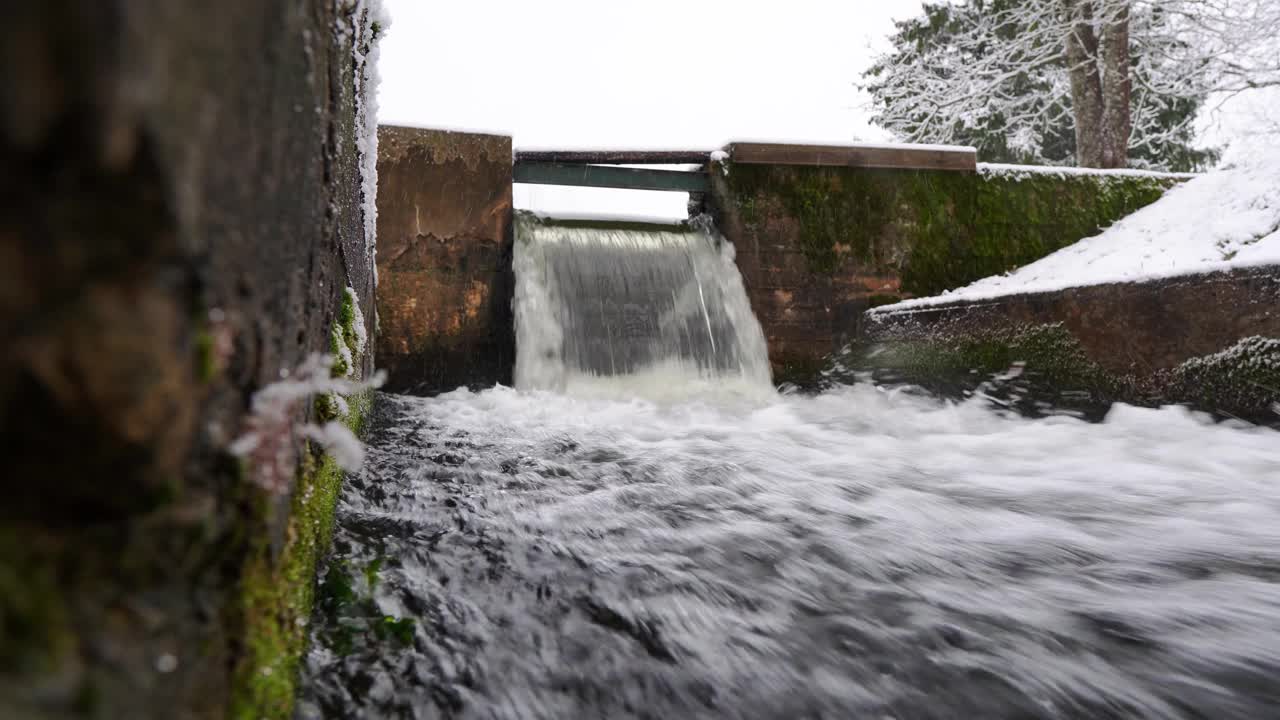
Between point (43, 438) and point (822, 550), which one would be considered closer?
point (43, 438)

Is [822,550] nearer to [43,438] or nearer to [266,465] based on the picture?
[266,465]

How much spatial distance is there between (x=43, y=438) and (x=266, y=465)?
0.33 meters

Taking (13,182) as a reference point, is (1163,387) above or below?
below

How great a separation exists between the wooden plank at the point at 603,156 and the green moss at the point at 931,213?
62 centimetres

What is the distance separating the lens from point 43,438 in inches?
17.1

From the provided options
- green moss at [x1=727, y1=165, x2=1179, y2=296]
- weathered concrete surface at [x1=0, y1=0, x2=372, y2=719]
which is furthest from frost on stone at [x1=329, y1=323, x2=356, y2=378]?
green moss at [x1=727, y1=165, x2=1179, y2=296]

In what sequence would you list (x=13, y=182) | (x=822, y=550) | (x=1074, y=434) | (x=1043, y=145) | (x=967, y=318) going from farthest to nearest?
(x=1043, y=145)
(x=967, y=318)
(x=1074, y=434)
(x=822, y=550)
(x=13, y=182)

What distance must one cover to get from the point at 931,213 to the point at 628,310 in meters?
3.01

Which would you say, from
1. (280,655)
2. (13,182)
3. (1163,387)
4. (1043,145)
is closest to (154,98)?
(13,182)

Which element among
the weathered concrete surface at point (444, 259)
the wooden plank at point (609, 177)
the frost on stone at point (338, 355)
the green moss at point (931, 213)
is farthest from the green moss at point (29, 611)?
the green moss at point (931, 213)

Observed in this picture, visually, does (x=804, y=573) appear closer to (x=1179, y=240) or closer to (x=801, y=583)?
(x=801, y=583)

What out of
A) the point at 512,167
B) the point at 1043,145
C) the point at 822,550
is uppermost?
the point at 1043,145

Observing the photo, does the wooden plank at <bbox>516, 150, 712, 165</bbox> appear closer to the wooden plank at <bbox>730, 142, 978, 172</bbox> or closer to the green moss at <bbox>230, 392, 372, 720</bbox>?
the wooden plank at <bbox>730, 142, 978, 172</bbox>

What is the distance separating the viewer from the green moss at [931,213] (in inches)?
250
